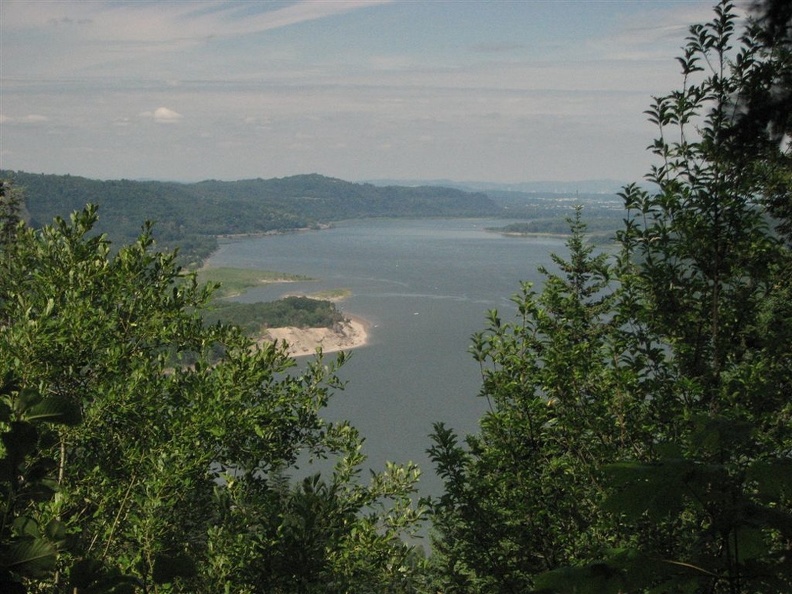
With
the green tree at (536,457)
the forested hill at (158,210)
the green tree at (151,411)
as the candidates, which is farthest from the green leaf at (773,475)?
the forested hill at (158,210)

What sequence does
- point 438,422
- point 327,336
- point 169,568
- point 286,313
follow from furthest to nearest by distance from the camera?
point 286,313 → point 327,336 → point 438,422 → point 169,568

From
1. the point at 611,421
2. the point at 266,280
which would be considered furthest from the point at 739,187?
the point at 266,280

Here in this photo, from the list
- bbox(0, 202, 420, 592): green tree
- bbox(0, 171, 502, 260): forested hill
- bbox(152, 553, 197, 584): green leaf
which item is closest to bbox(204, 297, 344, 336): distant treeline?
bbox(0, 171, 502, 260): forested hill

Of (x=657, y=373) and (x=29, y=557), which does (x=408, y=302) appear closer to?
(x=657, y=373)

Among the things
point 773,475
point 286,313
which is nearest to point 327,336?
point 286,313

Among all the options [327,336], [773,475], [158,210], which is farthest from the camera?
[158,210]
